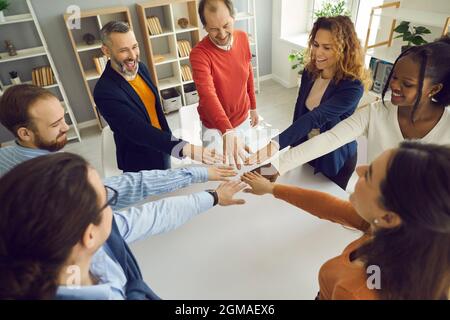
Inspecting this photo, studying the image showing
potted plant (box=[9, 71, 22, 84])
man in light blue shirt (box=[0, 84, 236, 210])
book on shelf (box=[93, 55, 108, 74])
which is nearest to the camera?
man in light blue shirt (box=[0, 84, 236, 210])

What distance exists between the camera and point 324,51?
158cm

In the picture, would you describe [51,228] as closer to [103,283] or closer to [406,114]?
[103,283]

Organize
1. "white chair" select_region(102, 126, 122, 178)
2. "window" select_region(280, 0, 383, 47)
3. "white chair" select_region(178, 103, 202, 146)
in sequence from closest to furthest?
"white chair" select_region(102, 126, 122, 178) < "white chair" select_region(178, 103, 202, 146) < "window" select_region(280, 0, 383, 47)

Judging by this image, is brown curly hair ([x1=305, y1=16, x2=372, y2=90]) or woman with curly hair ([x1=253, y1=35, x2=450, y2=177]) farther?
brown curly hair ([x1=305, y1=16, x2=372, y2=90])

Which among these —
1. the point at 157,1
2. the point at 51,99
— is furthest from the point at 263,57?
the point at 51,99

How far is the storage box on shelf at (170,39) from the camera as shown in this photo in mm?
3713

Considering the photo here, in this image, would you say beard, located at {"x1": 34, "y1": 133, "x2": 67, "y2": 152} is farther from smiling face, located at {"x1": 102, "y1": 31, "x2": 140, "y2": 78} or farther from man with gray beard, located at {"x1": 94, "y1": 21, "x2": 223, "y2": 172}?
smiling face, located at {"x1": 102, "y1": 31, "x2": 140, "y2": 78}

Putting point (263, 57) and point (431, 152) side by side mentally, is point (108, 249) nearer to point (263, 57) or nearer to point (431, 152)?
point (431, 152)

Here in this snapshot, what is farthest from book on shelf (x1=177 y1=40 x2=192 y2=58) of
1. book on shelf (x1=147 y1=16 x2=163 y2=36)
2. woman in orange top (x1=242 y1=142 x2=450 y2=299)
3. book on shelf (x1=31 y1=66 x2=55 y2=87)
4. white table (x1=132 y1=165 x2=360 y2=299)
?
woman in orange top (x1=242 y1=142 x2=450 y2=299)

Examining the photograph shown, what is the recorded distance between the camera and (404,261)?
690 mm

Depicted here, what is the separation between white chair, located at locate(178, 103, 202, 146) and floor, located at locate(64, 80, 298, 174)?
106 centimetres

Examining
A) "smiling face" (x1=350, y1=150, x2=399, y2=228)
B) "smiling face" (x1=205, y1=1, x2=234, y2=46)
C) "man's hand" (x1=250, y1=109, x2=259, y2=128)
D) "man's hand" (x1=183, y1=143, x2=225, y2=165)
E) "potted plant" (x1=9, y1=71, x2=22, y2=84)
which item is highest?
"smiling face" (x1=205, y1=1, x2=234, y2=46)

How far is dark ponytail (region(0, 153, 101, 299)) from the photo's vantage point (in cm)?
57
